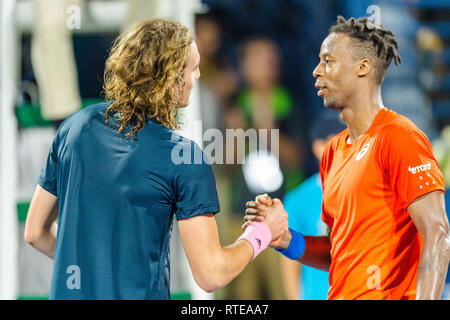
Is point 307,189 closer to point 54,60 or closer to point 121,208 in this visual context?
point 54,60

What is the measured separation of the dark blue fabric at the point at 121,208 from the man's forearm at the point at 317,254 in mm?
694

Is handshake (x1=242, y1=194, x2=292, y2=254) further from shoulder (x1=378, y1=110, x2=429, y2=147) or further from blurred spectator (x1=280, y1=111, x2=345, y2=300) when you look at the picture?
blurred spectator (x1=280, y1=111, x2=345, y2=300)

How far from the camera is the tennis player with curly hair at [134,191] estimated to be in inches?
63.5

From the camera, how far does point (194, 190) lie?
5.33 feet

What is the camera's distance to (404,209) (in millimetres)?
1867

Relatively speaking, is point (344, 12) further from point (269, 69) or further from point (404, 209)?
point (404, 209)

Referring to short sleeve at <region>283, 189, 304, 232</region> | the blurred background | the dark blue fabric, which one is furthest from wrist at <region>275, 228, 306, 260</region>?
short sleeve at <region>283, 189, 304, 232</region>

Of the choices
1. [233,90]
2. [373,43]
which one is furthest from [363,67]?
[233,90]

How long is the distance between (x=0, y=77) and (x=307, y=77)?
2347 millimetres

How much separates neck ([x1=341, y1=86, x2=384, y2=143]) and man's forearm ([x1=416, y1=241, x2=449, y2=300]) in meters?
0.52

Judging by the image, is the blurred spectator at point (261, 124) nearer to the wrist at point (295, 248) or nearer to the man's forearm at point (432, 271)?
the wrist at point (295, 248)

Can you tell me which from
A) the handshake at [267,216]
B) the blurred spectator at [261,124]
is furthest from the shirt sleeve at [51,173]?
the blurred spectator at [261,124]

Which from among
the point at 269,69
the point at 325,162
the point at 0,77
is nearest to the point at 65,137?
the point at 325,162

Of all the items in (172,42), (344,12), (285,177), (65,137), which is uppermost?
(344,12)
